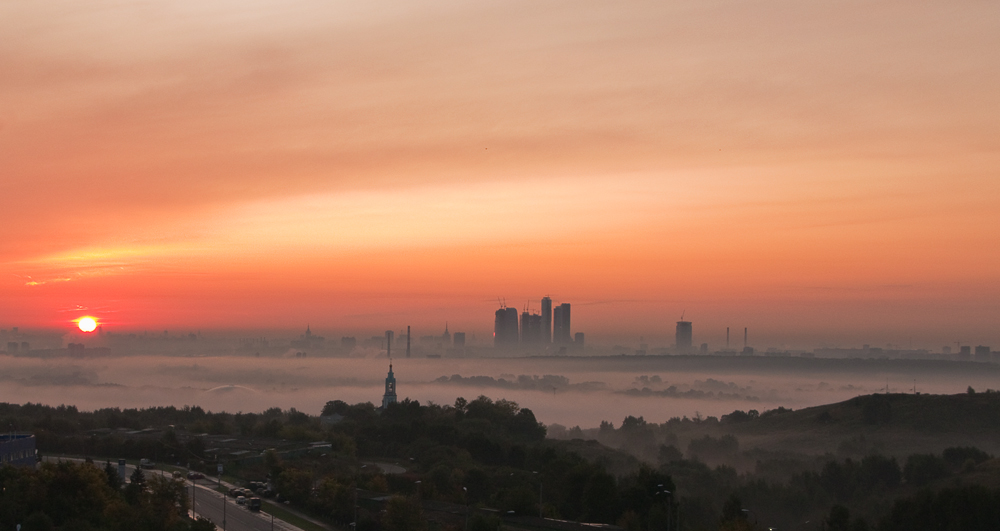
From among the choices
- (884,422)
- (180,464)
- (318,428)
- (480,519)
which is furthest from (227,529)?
(884,422)

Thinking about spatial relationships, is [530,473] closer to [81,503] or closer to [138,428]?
[81,503]

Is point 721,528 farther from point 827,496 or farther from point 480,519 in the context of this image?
point 827,496

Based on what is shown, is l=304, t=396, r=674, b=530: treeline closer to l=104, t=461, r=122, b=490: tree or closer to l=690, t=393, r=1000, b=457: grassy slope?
l=104, t=461, r=122, b=490: tree

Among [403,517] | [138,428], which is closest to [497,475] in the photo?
[403,517]

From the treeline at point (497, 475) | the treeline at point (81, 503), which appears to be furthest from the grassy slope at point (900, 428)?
the treeline at point (81, 503)

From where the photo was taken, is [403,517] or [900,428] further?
[900,428]

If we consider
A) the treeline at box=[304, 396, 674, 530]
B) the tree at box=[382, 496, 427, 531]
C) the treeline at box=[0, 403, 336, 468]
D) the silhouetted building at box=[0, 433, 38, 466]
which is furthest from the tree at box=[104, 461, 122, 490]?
the treeline at box=[0, 403, 336, 468]
